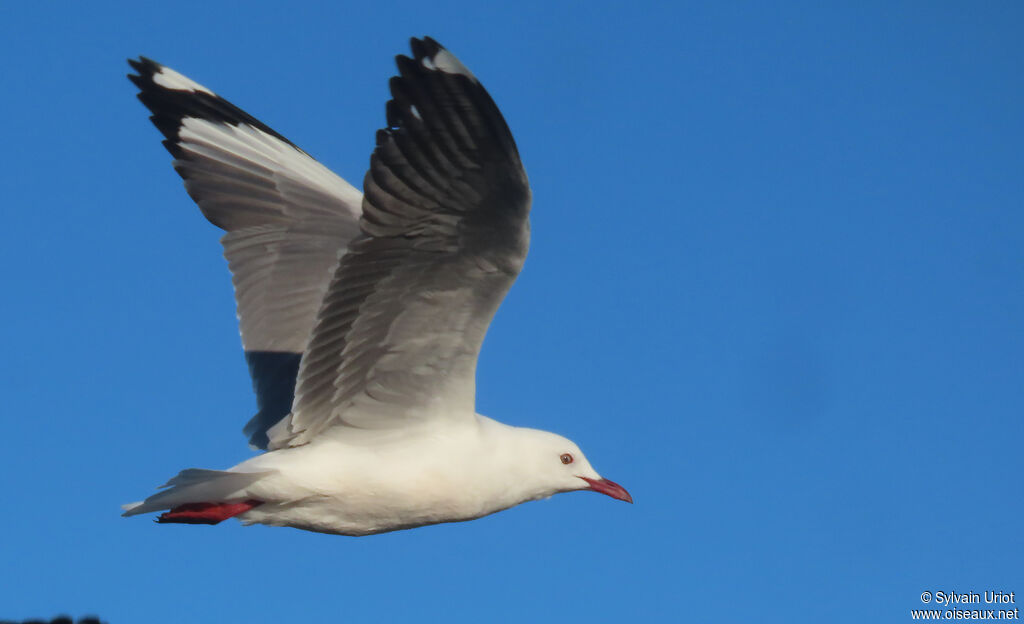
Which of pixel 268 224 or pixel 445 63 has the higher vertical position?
pixel 268 224

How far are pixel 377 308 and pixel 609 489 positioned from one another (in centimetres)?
193

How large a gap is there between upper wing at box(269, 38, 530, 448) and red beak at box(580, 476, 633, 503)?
96 centimetres

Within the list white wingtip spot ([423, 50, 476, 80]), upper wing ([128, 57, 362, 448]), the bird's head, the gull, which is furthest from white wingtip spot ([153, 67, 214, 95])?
white wingtip spot ([423, 50, 476, 80])

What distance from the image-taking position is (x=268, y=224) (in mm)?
7590

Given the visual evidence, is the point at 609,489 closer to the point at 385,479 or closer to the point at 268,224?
the point at 385,479

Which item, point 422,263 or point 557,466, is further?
point 557,466

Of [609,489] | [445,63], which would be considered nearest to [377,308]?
[445,63]

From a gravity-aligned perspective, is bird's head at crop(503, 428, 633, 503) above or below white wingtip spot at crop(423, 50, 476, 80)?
below

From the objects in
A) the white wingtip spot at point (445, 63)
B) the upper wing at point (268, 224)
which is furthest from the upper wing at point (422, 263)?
the upper wing at point (268, 224)

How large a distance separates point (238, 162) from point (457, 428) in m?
2.67

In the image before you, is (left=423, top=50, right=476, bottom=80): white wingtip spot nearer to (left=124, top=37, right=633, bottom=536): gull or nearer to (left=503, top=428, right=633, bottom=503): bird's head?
(left=124, top=37, right=633, bottom=536): gull

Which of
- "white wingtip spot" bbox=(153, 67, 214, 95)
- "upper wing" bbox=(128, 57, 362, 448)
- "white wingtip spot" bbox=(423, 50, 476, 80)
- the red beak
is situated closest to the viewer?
"white wingtip spot" bbox=(423, 50, 476, 80)

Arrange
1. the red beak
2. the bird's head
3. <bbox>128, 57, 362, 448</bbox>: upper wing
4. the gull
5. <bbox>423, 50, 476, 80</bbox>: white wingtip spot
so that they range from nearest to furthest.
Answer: <bbox>423, 50, 476, 80</bbox>: white wingtip spot → the gull → the bird's head → the red beak → <bbox>128, 57, 362, 448</bbox>: upper wing

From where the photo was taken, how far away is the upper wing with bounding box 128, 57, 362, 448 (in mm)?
7346
